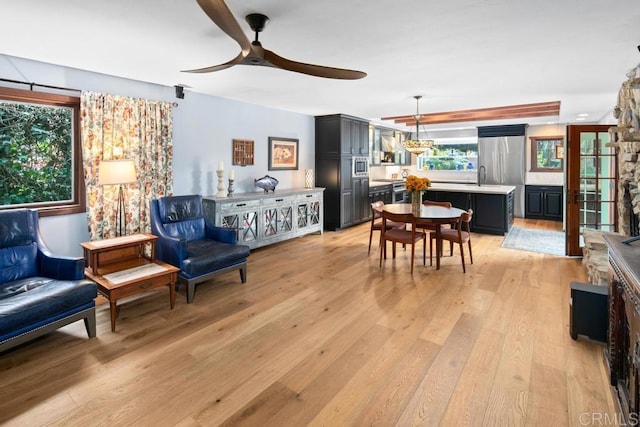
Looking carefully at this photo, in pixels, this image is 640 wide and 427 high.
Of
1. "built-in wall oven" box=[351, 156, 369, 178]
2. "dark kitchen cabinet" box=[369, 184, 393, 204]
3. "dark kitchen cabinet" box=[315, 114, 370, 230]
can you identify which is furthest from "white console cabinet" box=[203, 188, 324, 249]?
"dark kitchen cabinet" box=[369, 184, 393, 204]

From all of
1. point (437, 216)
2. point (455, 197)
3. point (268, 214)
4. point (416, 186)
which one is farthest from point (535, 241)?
point (268, 214)

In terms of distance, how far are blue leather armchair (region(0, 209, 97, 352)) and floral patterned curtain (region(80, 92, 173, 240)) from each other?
85cm

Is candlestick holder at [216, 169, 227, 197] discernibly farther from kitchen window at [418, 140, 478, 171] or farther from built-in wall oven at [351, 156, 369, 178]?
kitchen window at [418, 140, 478, 171]

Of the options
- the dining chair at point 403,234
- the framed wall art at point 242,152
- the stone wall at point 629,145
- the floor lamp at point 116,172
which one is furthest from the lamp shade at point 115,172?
the stone wall at point 629,145

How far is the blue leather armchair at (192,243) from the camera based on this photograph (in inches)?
136

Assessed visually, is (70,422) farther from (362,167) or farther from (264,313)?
(362,167)

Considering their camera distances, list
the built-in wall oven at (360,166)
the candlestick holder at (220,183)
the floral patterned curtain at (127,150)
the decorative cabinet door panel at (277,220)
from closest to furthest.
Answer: the floral patterned curtain at (127,150), the candlestick holder at (220,183), the decorative cabinet door panel at (277,220), the built-in wall oven at (360,166)

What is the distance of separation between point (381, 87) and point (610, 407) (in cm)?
383

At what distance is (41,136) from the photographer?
372 cm

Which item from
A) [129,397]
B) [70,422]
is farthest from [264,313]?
[70,422]

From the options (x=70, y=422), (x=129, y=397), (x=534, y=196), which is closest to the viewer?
(x=70, y=422)

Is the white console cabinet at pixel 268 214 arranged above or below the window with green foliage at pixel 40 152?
below

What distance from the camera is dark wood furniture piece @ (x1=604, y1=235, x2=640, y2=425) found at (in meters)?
1.51

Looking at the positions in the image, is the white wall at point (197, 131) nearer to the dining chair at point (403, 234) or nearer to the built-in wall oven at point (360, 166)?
the built-in wall oven at point (360, 166)
